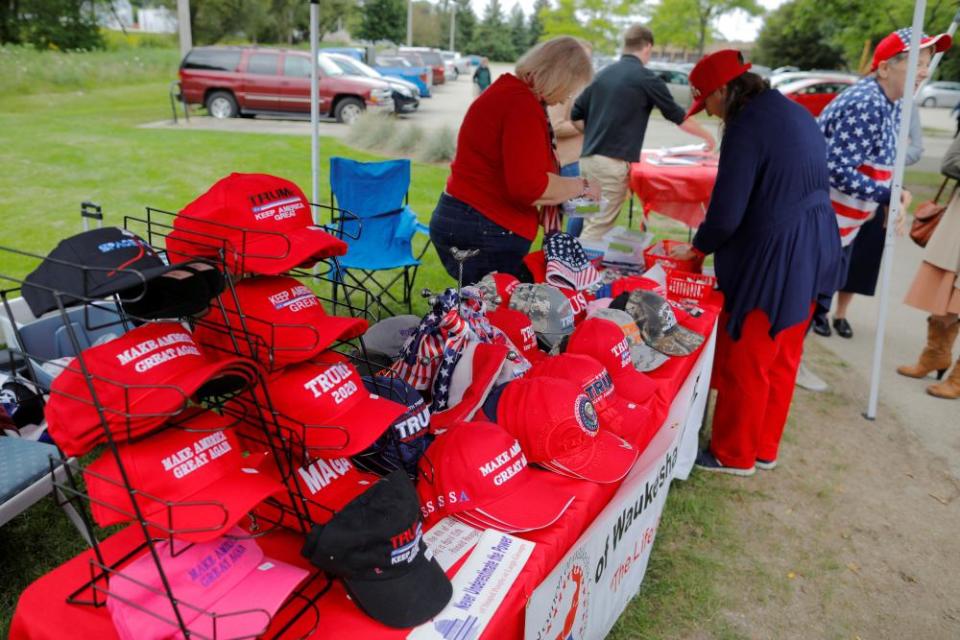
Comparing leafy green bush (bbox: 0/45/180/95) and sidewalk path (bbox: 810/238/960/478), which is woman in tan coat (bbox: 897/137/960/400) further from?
leafy green bush (bbox: 0/45/180/95)

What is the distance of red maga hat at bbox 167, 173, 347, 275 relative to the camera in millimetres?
1306

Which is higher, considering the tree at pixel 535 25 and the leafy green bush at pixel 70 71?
the tree at pixel 535 25

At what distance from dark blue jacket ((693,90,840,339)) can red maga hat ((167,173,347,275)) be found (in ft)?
6.14

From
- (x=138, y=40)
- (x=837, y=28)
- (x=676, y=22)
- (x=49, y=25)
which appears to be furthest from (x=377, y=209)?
(x=138, y=40)

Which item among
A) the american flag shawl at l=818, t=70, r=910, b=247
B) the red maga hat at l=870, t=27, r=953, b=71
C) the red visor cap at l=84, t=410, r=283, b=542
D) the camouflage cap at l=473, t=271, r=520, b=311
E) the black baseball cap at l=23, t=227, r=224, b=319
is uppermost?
the red maga hat at l=870, t=27, r=953, b=71

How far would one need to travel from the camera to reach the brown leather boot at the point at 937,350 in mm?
4328

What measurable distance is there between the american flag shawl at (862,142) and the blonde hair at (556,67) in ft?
5.91

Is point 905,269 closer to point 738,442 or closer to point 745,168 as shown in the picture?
point 738,442

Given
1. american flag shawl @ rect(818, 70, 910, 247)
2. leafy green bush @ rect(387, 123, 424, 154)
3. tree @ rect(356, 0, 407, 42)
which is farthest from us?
tree @ rect(356, 0, 407, 42)

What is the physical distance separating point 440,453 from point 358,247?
335 centimetres

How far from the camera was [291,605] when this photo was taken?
48.3 inches

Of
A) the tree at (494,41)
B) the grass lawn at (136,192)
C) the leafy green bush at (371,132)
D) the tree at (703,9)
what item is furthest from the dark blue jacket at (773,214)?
the tree at (494,41)

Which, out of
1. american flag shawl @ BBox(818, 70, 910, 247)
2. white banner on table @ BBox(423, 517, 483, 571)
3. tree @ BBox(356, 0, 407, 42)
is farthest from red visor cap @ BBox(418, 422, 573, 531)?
tree @ BBox(356, 0, 407, 42)

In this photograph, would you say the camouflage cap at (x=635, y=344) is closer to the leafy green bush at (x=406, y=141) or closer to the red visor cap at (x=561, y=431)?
the red visor cap at (x=561, y=431)
